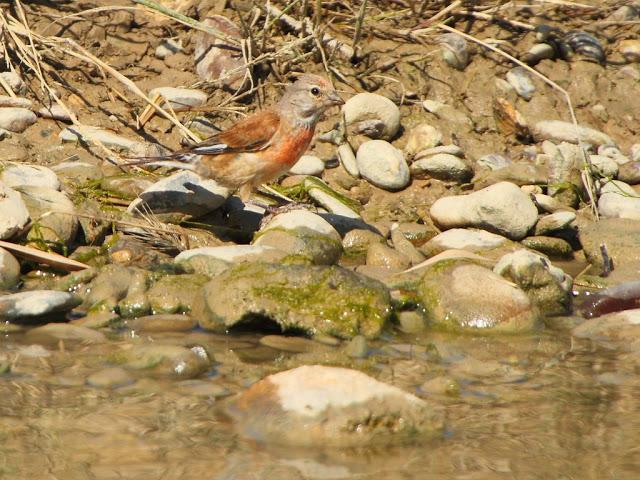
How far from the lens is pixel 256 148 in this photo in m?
6.92

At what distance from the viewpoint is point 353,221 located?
6.95 meters

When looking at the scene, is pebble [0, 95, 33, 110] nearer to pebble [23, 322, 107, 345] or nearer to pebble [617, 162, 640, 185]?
pebble [23, 322, 107, 345]

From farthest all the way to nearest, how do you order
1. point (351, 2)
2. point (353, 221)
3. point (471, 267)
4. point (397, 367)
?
1. point (351, 2)
2. point (353, 221)
3. point (471, 267)
4. point (397, 367)

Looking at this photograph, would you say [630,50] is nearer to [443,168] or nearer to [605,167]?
[605,167]

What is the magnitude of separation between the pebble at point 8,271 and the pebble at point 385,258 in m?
2.08

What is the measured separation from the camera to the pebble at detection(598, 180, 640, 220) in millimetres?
7332

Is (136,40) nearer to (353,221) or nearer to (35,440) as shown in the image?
(353,221)

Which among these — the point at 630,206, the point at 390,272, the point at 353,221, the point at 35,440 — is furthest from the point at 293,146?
the point at 35,440

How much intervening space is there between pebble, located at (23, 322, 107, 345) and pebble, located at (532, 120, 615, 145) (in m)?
4.30

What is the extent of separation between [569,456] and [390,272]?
2.70m

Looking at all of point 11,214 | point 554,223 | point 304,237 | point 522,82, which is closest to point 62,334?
point 11,214

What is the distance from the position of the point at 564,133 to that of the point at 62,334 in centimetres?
453

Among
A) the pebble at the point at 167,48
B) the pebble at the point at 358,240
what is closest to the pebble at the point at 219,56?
the pebble at the point at 167,48

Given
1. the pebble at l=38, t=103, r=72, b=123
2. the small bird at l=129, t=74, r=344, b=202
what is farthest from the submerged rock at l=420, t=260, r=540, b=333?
the pebble at l=38, t=103, r=72, b=123
